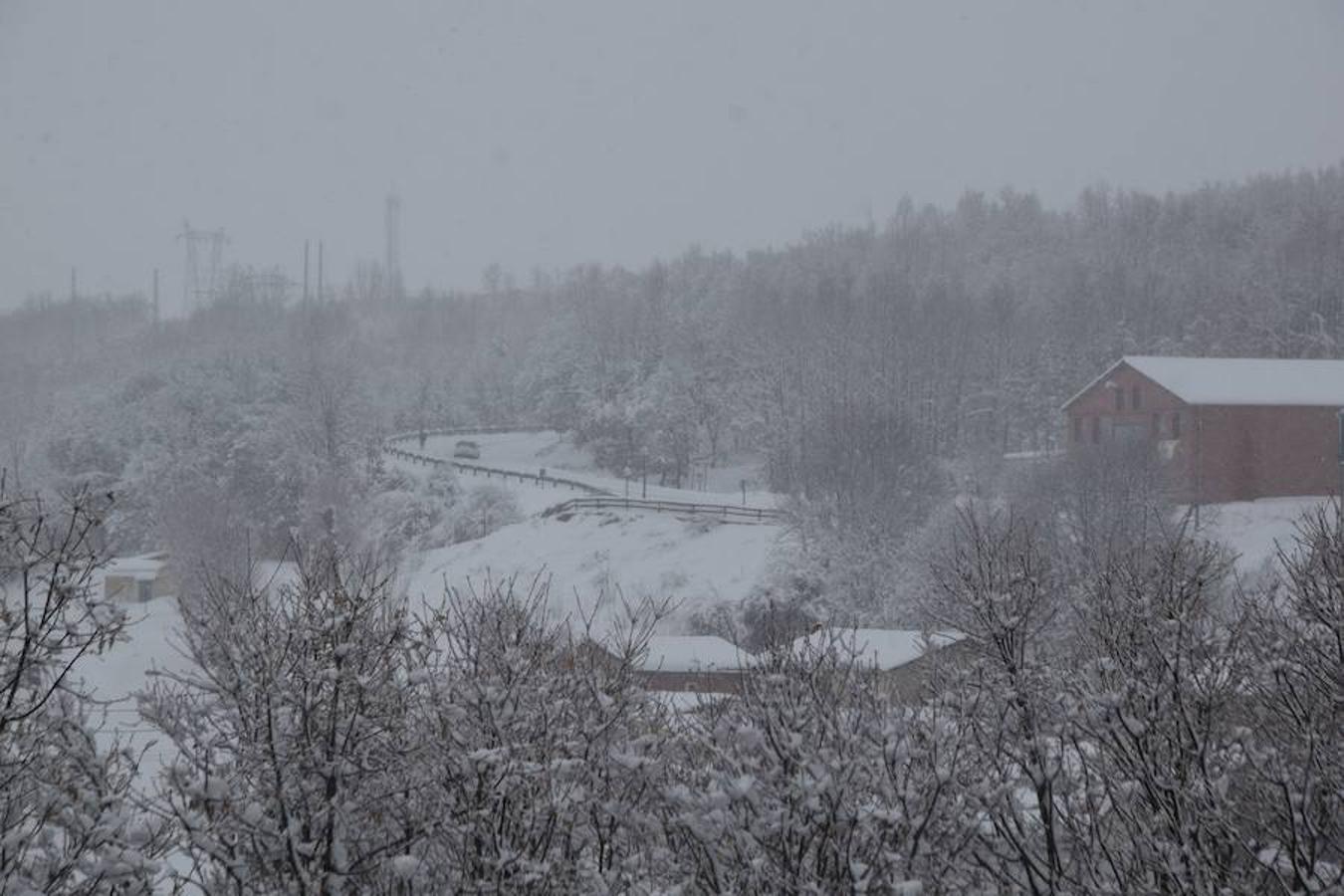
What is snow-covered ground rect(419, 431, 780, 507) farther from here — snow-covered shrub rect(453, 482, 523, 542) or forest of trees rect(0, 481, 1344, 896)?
forest of trees rect(0, 481, 1344, 896)

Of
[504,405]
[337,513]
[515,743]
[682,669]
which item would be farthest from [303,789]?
[504,405]

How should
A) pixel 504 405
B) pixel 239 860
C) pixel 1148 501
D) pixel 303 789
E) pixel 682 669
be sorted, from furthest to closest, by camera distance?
pixel 504 405, pixel 1148 501, pixel 682 669, pixel 303 789, pixel 239 860

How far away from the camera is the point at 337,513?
135ft

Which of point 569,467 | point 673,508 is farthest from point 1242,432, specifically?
point 569,467

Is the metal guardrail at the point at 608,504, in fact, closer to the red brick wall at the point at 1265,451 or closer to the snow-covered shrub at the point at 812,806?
the red brick wall at the point at 1265,451

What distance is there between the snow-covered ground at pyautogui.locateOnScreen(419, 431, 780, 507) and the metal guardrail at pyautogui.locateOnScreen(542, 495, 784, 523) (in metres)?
2.01

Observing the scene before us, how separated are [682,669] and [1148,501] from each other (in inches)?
704

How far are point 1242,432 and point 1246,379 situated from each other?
2.94 m

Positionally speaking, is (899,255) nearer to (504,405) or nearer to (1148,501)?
(504,405)

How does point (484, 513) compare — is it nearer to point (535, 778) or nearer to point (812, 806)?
point (535, 778)

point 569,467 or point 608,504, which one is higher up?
point 569,467

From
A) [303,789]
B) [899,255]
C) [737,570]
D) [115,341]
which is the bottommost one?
[737,570]

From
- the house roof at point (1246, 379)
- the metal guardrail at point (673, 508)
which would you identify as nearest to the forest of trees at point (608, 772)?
the metal guardrail at point (673, 508)

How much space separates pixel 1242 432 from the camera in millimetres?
35531
